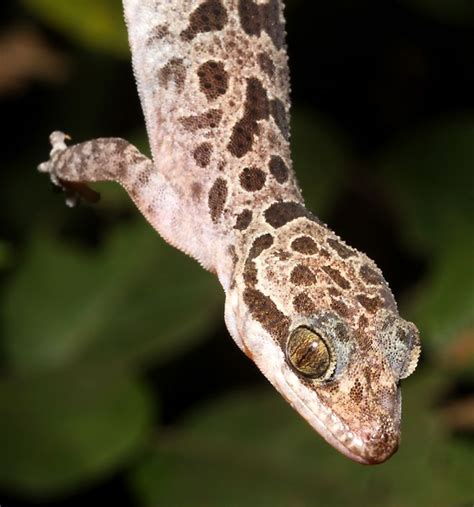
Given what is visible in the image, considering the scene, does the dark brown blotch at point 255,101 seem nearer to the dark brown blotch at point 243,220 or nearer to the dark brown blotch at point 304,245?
the dark brown blotch at point 243,220

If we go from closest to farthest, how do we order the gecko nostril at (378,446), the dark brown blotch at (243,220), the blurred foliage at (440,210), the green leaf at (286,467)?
the gecko nostril at (378,446), the dark brown blotch at (243,220), the green leaf at (286,467), the blurred foliage at (440,210)

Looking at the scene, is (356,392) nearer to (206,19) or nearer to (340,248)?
(340,248)

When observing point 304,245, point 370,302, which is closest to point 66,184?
point 304,245

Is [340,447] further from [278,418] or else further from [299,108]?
[299,108]

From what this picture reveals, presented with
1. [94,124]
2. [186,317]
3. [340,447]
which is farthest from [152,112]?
[94,124]

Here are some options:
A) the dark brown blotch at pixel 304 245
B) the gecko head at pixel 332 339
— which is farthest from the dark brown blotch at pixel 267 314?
the dark brown blotch at pixel 304 245

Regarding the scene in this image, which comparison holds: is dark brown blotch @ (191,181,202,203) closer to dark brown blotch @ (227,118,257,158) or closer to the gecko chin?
dark brown blotch @ (227,118,257,158)

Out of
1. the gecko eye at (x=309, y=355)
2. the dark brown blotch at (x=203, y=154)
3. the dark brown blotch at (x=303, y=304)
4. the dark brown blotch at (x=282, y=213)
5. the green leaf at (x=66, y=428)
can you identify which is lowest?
the green leaf at (x=66, y=428)
